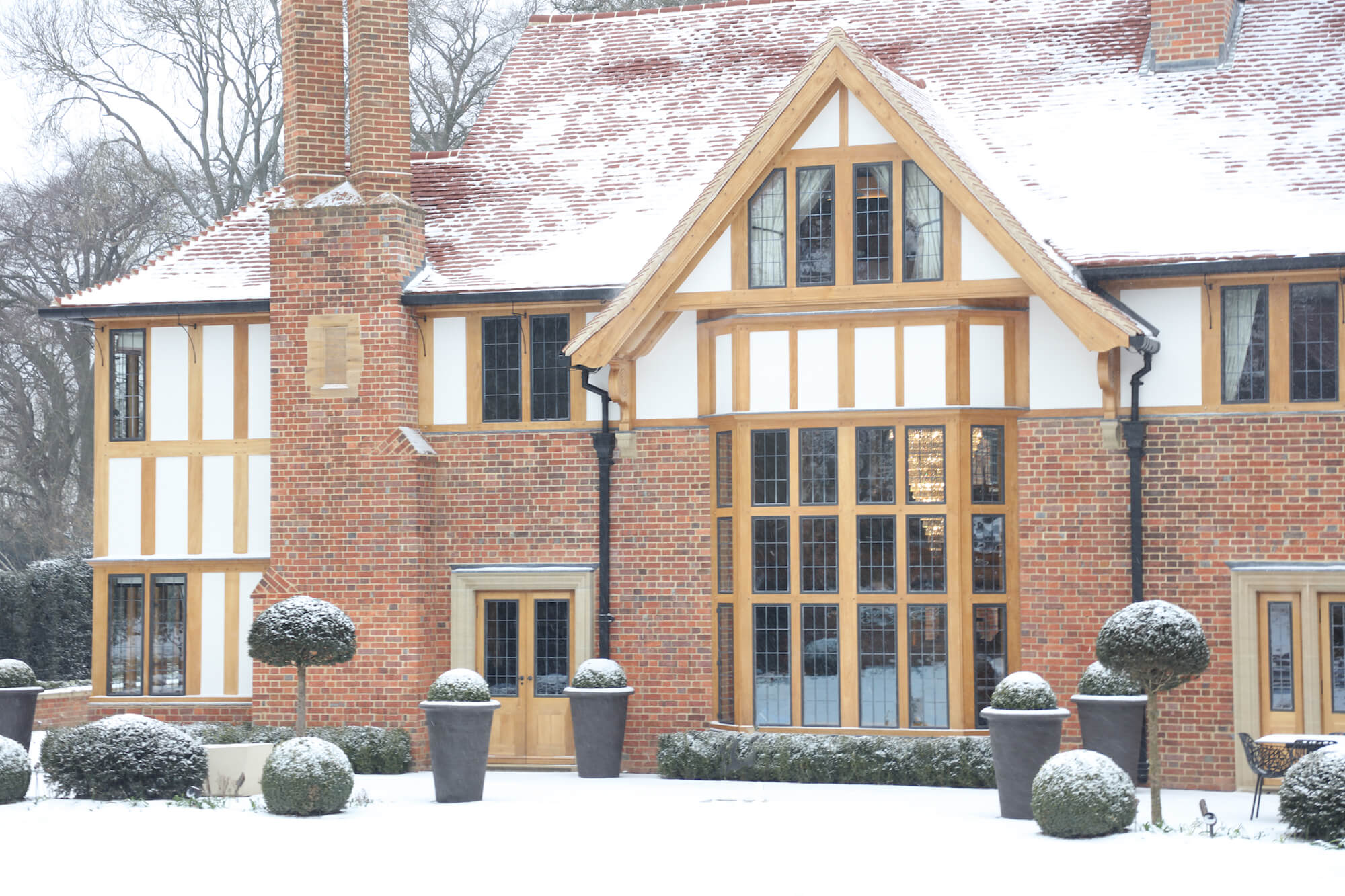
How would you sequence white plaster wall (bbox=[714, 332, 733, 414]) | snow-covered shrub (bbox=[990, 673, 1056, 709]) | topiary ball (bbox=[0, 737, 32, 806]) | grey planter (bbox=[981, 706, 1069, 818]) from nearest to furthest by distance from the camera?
grey planter (bbox=[981, 706, 1069, 818]), snow-covered shrub (bbox=[990, 673, 1056, 709]), topiary ball (bbox=[0, 737, 32, 806]), white plaster wall (bbox=[714, 332, 733, 414])

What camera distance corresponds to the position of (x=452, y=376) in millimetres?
19125

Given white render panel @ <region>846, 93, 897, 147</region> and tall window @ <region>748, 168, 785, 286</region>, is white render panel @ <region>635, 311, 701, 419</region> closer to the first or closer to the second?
tall window @ <region>748, 168, 785, 286</region>

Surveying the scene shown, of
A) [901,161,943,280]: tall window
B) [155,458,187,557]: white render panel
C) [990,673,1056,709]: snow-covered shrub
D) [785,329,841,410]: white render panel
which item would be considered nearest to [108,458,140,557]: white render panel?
[155,458,187,557]: white render panel

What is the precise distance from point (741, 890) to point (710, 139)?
476 inches

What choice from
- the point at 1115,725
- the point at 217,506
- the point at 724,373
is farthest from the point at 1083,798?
the point at 217,506

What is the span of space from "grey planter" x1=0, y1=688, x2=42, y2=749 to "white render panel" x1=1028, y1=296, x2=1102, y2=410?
12.7m

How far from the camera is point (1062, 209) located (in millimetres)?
18188

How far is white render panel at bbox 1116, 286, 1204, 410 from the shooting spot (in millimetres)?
Result: 16906

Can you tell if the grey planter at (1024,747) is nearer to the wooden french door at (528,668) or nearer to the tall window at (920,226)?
the tall window at (920,226)

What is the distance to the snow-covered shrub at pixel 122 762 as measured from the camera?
14.7 metres

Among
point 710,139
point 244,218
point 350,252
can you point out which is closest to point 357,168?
point 350,252

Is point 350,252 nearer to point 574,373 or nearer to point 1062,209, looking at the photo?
point 574,373

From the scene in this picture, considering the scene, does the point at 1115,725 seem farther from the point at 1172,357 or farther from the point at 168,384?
the point at 168,384

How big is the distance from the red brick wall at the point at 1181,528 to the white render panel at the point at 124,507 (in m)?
11.0
